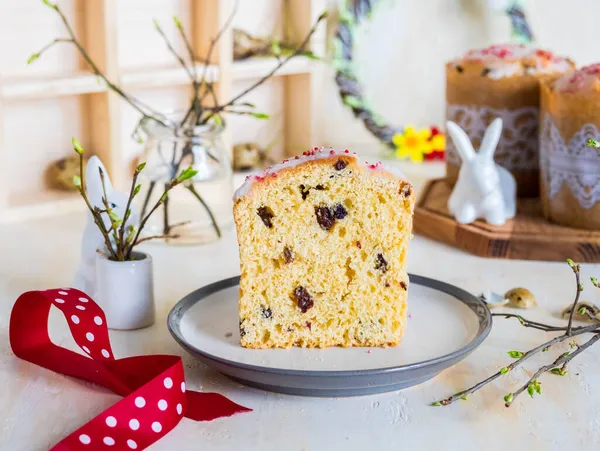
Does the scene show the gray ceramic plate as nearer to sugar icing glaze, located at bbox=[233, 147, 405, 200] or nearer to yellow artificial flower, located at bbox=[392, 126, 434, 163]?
sugar icing glaze, located at bbox=[233, 147, 405, 200]

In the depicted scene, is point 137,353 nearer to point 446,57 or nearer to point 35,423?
point 35,423

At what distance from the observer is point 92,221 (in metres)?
1.22

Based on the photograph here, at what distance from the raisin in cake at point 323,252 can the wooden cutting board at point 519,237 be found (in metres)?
0.48

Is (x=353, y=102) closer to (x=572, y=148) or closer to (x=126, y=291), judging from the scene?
(x=572, y=148)

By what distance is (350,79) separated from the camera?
197 cm

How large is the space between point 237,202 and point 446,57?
4.00 ft

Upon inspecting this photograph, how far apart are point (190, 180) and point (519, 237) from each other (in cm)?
52

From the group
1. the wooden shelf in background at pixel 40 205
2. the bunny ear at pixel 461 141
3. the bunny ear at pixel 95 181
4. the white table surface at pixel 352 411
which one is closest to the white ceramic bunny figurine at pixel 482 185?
the bunny ear at pixel 461 141

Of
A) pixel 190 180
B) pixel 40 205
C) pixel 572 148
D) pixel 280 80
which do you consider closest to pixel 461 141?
pixel 572 148

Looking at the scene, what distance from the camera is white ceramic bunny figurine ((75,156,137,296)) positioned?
1.19 m

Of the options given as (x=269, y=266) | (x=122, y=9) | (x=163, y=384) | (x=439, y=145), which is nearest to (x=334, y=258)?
(x=269, y=266)

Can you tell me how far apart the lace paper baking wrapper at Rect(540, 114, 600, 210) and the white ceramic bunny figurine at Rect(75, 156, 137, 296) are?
651 millimetres

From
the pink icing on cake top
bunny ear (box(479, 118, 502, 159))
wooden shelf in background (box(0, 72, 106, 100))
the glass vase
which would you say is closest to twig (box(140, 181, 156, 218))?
the glass vase

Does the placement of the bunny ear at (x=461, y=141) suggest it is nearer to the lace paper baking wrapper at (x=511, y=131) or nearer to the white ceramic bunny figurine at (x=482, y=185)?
the white ceramic bunny figurine at (x=482, y=185)
